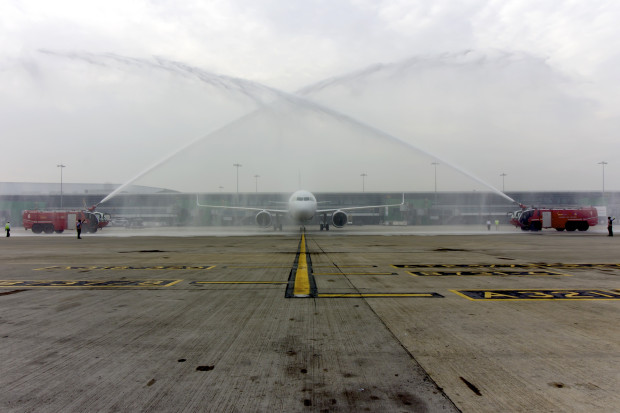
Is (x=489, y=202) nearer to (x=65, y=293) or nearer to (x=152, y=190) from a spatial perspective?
(x=152, y=190)

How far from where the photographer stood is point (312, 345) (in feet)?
17.8

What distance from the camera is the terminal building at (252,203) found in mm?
81500

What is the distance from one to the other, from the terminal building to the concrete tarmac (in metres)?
72.1

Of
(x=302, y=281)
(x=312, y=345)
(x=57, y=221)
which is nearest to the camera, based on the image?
(x=312, y=345)

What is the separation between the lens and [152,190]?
90.4m

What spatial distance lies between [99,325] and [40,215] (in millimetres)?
46881

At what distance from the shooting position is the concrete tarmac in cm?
380

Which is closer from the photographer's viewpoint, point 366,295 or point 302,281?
point 366,295

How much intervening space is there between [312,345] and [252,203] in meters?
88.8

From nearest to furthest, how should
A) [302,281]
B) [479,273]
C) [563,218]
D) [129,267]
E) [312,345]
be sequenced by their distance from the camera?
[312,345]
[302,281]
[479,273]
[129,267]
[563,218]

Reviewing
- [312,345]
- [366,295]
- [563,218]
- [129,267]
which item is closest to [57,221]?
[129,267]

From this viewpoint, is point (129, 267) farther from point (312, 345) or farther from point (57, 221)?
point (57, 221)

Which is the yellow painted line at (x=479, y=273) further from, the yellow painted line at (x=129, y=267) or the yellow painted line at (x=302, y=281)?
the yellow painted line at (x=129, y=267)

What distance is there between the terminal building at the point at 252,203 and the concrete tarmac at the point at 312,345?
72.1m
